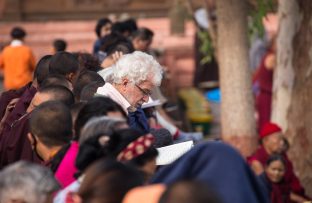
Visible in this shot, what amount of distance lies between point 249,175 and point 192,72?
15.1 m

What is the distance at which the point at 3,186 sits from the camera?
6.00 meters

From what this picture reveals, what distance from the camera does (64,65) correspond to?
9.68m

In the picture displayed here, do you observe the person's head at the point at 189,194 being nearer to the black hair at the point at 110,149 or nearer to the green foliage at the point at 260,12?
the black hair at the point at 110,149

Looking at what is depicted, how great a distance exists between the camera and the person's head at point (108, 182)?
17.3 ft

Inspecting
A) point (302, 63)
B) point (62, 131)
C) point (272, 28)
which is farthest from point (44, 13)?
point (62, 131)

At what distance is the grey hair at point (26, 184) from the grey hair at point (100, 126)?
1.25ft

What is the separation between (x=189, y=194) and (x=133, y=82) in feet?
12.2

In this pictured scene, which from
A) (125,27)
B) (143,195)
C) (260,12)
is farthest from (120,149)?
(125,27)

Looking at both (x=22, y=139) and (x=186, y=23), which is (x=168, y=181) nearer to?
(x=22, y=139)

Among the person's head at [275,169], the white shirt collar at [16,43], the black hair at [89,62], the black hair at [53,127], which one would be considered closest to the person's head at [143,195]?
the black hair at [53,127]

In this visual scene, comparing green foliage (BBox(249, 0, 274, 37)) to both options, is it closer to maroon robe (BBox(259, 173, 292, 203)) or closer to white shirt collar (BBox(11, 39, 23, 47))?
maroon robe (BBox(259, 173, 292, 203))

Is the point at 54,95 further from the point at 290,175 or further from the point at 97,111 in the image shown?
the point at 290,175

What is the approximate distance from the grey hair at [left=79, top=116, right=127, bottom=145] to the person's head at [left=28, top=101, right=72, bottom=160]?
0.62 metres

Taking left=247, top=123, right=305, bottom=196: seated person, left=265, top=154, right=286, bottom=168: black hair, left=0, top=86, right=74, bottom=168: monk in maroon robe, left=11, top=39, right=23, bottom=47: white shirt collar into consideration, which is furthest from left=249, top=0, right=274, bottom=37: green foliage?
left=0, top=86, right=74, bottom=168: monk in maroon robe
